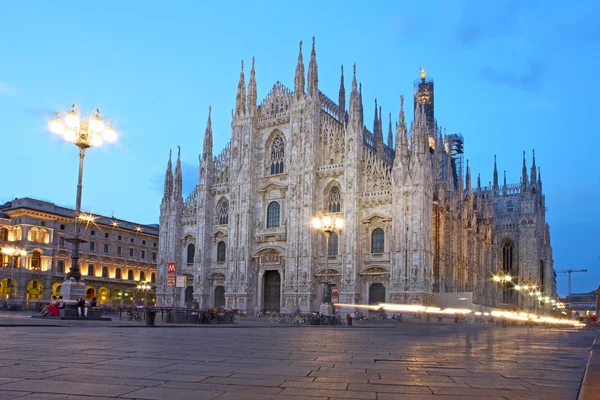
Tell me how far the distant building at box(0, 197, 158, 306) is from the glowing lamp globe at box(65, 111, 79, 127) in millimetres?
36434

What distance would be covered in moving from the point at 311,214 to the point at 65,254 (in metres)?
34.6

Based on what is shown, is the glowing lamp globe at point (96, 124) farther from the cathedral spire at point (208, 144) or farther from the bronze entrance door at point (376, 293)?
the cathedral spire at point (208, 144)

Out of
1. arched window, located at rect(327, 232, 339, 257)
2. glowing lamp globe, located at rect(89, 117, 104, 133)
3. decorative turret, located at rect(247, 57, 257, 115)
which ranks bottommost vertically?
arched window, located at rect(327, 232, 339, 257)

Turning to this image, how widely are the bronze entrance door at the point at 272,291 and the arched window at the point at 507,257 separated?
1777 inches

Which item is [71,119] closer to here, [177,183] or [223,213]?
[223,213]

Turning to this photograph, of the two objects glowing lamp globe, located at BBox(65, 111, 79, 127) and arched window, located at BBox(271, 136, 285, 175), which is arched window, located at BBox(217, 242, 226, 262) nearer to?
arched window, located at BBox(271, 136, 285, 175)

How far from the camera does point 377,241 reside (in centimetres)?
4969

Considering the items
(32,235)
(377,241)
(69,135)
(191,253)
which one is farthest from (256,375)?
(32,235)

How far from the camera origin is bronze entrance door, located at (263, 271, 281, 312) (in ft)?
182

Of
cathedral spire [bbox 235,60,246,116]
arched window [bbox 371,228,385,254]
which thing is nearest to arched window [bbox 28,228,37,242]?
cathedral spire [bbox 235,60,246,116]

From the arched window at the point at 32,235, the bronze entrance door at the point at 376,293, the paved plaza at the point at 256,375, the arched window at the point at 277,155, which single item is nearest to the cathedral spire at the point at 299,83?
the arched window at the point at 277,155

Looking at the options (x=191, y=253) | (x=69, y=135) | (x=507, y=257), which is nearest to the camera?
(x=69, y=135)

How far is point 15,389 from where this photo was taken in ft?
17.2

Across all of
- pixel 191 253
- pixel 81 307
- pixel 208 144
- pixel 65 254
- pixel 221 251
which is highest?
pixel 208 144
